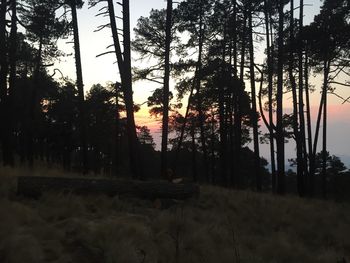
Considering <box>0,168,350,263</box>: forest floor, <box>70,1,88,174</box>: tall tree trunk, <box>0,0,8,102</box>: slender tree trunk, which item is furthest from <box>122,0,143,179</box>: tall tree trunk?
<box>0,0,8,102</box>: slender tree trunk

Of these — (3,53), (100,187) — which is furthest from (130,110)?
(100,187)

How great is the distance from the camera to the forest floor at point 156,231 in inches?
239

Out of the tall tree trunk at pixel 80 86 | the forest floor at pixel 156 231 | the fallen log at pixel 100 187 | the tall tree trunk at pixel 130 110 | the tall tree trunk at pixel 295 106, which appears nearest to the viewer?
the forest floor at pixel 156 231

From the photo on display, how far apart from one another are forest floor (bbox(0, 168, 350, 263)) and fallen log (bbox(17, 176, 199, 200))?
22 cm

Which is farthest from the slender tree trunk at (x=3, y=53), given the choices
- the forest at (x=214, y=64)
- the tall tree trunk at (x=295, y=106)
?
the tall tree trunk at (x=295, y=106)

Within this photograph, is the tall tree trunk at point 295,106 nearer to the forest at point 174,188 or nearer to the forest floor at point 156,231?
the forest at point 174,188

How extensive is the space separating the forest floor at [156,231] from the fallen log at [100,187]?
0.22 metres

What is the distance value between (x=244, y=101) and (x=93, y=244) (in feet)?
75.6

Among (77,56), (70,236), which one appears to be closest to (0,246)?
(70,236)

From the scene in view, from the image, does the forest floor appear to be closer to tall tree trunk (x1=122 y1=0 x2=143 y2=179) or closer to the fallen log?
the fallen log

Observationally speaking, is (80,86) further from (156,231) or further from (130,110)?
(156,231)

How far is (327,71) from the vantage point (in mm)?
24297

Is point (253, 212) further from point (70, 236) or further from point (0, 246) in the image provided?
point (0, 246)

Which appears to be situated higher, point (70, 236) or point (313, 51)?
point (313, 51)
